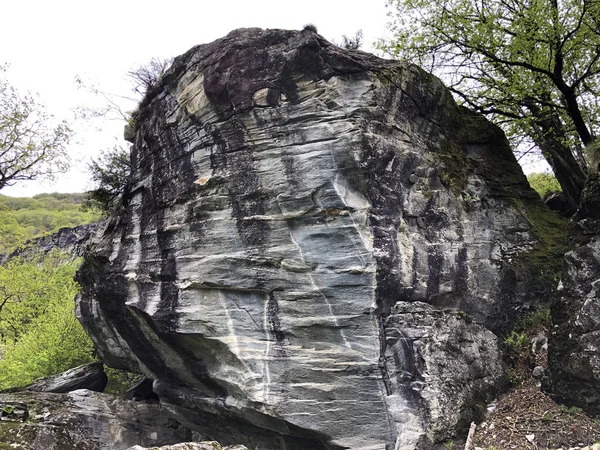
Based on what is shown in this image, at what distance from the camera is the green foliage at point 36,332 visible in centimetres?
1747

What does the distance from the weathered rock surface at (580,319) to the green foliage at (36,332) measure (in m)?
17.5

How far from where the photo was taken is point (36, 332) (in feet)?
65.1

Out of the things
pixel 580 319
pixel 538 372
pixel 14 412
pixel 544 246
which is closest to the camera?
pixel 580 319

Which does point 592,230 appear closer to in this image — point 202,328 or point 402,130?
point 402,130

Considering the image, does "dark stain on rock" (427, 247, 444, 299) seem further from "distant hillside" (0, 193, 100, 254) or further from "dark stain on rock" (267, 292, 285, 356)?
"distant hillside" (0, 193, 100, 254)

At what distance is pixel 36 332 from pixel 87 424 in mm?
9639

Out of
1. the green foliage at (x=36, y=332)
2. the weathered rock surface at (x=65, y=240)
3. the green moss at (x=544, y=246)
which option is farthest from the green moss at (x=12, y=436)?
the weathered rock surface at (x=65, y=240)

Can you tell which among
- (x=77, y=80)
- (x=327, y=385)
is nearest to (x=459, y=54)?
(x=327, y=385)

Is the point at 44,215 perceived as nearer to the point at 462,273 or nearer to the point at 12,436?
the point at 12,436

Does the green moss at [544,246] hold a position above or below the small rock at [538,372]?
above

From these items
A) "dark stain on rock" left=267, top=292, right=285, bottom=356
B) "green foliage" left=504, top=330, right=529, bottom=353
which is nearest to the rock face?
"dark stain on rock" left=267, top=292, right=285, bottom=356

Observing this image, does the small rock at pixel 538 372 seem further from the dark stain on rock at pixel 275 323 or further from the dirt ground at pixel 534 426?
the dark stain on rock at pixel 275 323

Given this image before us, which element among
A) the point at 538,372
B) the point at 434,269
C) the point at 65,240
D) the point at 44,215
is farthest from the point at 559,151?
the point at 44,215

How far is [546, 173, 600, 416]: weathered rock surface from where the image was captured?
7.29 metres
